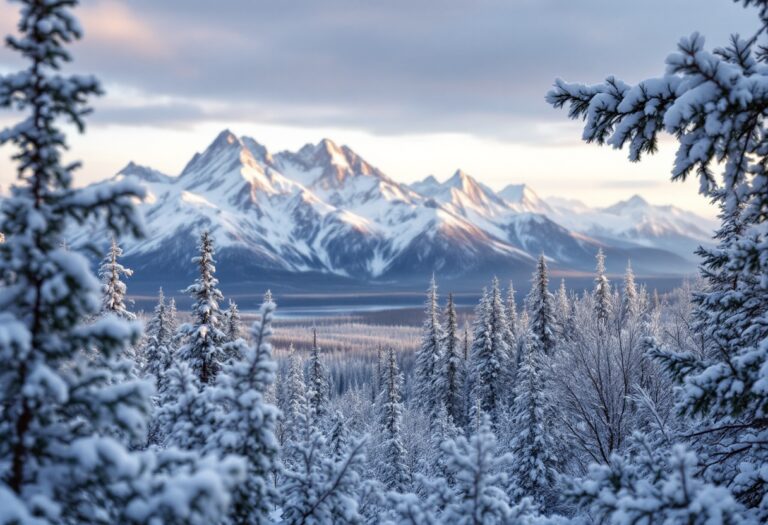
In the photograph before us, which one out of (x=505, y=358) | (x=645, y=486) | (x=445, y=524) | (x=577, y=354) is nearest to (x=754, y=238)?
(x=645, y=486)

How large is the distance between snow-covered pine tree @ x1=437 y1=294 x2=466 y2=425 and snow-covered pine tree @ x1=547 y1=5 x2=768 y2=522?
35704 millimetres

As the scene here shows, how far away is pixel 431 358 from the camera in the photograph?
45.2 metres

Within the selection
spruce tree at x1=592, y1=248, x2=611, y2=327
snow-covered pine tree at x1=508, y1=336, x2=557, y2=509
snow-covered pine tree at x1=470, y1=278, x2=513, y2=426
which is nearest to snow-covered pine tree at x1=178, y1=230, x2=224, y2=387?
snow-covered pine tree at x1=508, y1=336, x2=557, y2=509

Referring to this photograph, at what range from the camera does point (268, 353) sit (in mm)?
6840

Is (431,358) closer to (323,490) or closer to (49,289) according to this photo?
(323,490)

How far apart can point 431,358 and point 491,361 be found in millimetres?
5123

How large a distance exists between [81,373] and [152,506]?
142 cm

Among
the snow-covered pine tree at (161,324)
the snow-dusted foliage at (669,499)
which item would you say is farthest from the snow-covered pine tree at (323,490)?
the snow-covered pine tree at (161,324)

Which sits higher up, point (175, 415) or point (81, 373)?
point (81, 373)

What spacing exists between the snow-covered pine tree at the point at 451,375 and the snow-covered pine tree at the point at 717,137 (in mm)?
35704

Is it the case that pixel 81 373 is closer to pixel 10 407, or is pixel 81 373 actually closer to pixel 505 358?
pixel 10 407

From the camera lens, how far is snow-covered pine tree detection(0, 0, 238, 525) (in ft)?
14.5

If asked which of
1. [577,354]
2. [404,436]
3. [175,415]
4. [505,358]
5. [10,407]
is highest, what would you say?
[10,407]

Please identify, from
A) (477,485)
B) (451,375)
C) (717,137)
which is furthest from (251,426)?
(451,375)
